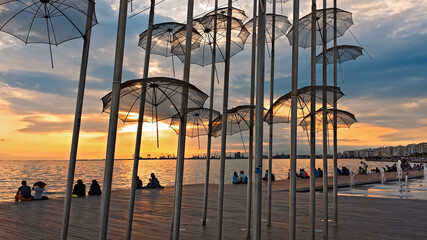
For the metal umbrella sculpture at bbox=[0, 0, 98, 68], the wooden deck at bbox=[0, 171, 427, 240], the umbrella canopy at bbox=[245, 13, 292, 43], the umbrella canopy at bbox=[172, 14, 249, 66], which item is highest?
the umbrella canopy at bbox=[245, 13, 292, 43]

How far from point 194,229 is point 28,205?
863 centimetres

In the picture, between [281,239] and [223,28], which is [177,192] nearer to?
[281,239]

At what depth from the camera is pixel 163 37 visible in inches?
428

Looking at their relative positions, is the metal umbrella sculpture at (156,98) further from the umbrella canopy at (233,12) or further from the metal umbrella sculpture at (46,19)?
the umbrella canopy at (233,12)

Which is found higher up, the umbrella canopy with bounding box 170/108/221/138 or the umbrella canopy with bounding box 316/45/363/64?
the umbrella canopy with bounding box 316/45/363/64

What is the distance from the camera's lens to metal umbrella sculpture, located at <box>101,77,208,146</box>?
6476 millimetres

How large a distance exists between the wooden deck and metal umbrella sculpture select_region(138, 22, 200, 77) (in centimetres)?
531

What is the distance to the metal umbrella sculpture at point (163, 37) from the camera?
1026cm

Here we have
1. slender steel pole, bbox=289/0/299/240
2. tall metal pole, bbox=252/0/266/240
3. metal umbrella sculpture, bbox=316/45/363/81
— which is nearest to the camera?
tall metal pole, bbox=252/0/266/240

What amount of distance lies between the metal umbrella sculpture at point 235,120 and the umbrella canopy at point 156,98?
7.37 ft

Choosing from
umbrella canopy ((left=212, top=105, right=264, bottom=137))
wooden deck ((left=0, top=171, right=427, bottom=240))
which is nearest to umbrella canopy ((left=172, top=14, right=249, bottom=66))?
umbrella canopy ((left=212, top=105, right=264, bottom=137))

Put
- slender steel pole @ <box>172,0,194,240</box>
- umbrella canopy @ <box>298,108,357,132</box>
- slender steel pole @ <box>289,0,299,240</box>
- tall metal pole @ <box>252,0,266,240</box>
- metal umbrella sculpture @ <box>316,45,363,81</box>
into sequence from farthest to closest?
metal umbrella sculpture @ <box>316,45,363,81</box> < umbrella canopy @ <box>298,108,357,132</box> < slender steel pole @ <box>289,0,299,240</box> < slender steel pole @ <box>172,0,194,240</box> < tall metal pole @ <box>252,0,266,240</box>

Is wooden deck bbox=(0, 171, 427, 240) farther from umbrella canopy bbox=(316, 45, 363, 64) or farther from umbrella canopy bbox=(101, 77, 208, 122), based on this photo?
umbrella canopy bbox=(316, 45, 363, 64)

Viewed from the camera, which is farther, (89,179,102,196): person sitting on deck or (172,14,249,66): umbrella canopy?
(89,179,102,196): person sitting on deck
